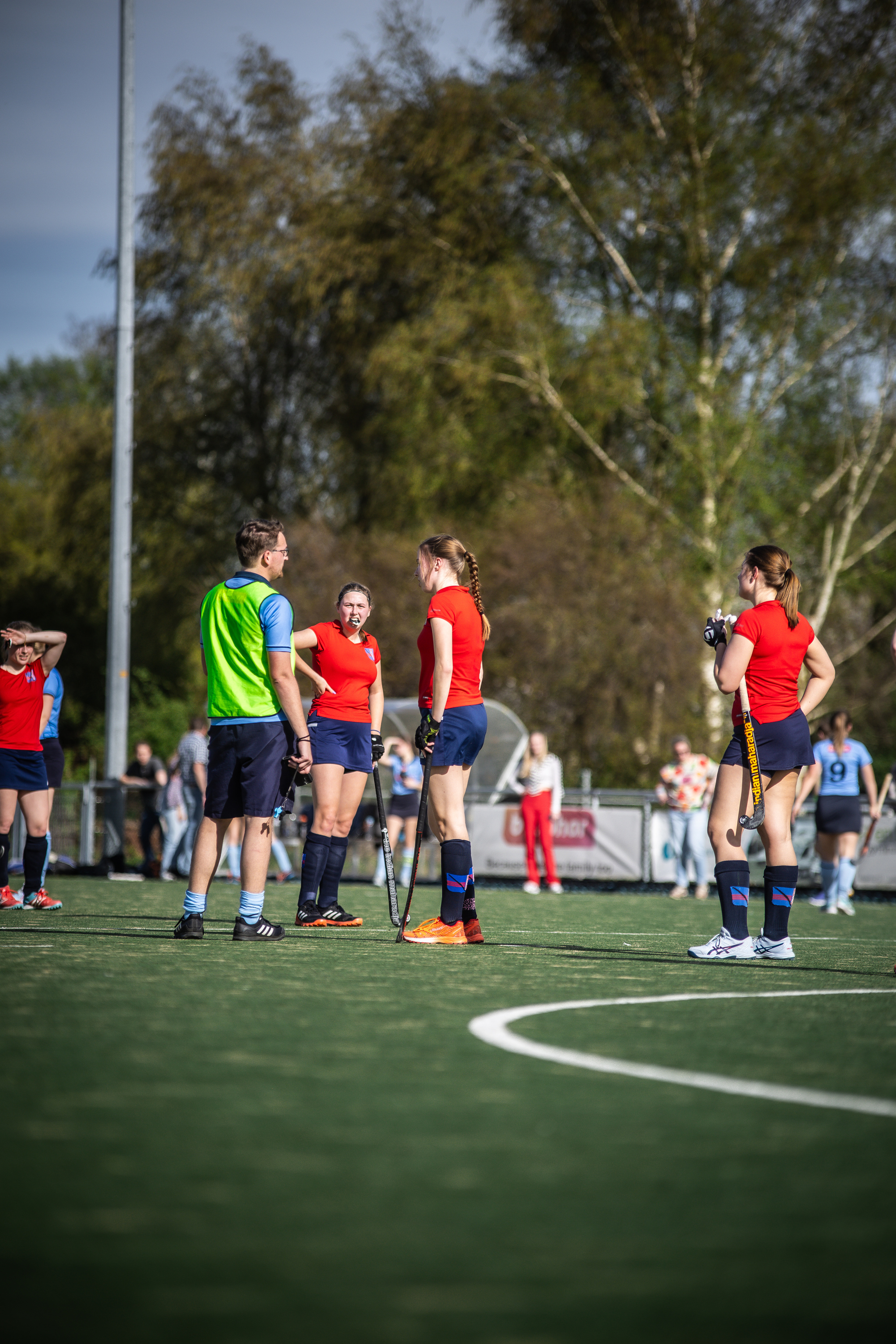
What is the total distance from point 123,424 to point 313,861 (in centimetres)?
1364

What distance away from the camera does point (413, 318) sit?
26844 millimetres

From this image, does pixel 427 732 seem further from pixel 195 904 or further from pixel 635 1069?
pixel 635 1069

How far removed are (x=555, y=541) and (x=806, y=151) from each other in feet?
27.6

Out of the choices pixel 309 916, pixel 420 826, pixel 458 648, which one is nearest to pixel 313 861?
pixel 309 916

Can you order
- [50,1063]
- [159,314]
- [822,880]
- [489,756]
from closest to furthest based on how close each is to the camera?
[50,1063] → [822,880] → [489,756] → [159,314]

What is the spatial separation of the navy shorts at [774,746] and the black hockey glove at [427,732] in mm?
1470

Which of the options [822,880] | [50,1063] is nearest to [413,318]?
[822,880]

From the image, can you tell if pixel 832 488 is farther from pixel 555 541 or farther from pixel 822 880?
pixel 822 880

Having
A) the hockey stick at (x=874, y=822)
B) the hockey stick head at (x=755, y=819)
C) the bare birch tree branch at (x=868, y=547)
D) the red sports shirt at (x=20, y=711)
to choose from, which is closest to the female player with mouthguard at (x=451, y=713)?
the hockey stick head at (x=755, y=819)

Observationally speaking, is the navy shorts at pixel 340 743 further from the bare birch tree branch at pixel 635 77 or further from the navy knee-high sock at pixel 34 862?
the bare birch tree branch at pixel 635 77

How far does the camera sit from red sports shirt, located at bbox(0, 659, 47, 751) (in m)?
9.82

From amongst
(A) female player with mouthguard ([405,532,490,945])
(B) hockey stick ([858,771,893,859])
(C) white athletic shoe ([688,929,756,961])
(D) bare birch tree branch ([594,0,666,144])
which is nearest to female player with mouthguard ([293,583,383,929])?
(A) female player with mouthguard ([405,532,490,945])

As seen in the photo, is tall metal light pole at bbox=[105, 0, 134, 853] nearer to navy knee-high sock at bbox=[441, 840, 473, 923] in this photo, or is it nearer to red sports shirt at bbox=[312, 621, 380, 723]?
red sports shirt at bbox=[312, 621, 380, 723]

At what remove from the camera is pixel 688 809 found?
16328mm
